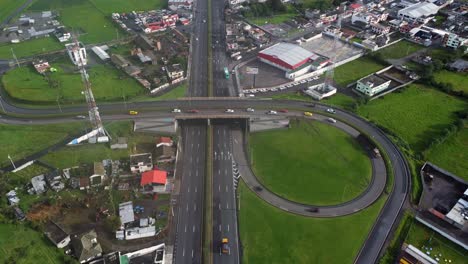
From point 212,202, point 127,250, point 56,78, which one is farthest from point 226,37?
point 127,250

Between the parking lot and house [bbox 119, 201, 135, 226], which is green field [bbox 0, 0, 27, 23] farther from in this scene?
the parking lot

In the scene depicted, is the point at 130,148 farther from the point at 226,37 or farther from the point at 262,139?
the point at 226,37

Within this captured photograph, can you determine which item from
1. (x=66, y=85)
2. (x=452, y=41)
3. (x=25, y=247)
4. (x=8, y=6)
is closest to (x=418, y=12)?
(x=452, y=41)

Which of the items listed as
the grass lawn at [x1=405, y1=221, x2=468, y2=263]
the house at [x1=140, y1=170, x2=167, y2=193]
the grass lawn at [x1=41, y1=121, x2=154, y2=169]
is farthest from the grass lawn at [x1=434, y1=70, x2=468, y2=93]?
the grass lawn at [x1=41, y1=121, x2=154, y2=169]

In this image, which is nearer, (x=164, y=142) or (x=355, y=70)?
(x=164, y=142)

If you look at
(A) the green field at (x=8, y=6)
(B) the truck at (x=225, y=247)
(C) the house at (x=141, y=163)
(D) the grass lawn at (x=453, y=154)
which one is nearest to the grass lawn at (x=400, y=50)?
(D) the grass lawn at (x=453, y=154)

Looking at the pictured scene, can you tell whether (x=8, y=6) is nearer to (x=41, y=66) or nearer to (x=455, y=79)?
(x=41, y=66)

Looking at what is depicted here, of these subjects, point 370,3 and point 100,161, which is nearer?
point 100,161
